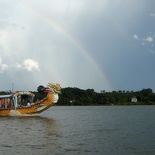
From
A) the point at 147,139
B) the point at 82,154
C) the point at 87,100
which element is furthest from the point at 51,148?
the point at 87,100

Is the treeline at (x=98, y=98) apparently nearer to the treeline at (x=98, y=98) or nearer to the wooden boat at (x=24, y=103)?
the treeline at (x=98, y=98)

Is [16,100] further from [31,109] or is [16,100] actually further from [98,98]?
[98,98]

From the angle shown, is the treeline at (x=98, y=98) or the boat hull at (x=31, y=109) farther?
the treeline at (x=98, y=98)

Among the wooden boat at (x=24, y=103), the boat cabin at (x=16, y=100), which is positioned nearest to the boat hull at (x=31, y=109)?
the wooden boat at (x=24, y=103)

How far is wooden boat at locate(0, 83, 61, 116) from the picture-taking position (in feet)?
181

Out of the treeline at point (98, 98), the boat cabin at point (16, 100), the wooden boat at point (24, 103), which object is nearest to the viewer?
the wooden boat at point (24, 103)

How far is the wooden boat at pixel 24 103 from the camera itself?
181ft

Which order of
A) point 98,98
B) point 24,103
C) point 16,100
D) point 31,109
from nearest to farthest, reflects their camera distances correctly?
1. point 16,100
2. point 31,109
3. point 24,103
4. point 98,98

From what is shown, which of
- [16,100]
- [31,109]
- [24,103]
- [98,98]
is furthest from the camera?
[98,98]

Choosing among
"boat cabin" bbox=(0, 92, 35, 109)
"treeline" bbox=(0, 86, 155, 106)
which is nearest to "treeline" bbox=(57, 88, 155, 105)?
"treeline" bbox=(0, 86, 155, 106)

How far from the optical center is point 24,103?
58094mm

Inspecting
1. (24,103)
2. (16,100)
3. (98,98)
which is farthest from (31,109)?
(98,98)

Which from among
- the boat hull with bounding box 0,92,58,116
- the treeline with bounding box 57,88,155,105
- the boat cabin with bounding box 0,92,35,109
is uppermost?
the treeline with bounding box 57,88,155,105

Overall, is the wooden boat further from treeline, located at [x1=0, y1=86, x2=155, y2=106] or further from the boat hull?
treeline, located at [x1=0, y1=86, x2=155, y2=106]
